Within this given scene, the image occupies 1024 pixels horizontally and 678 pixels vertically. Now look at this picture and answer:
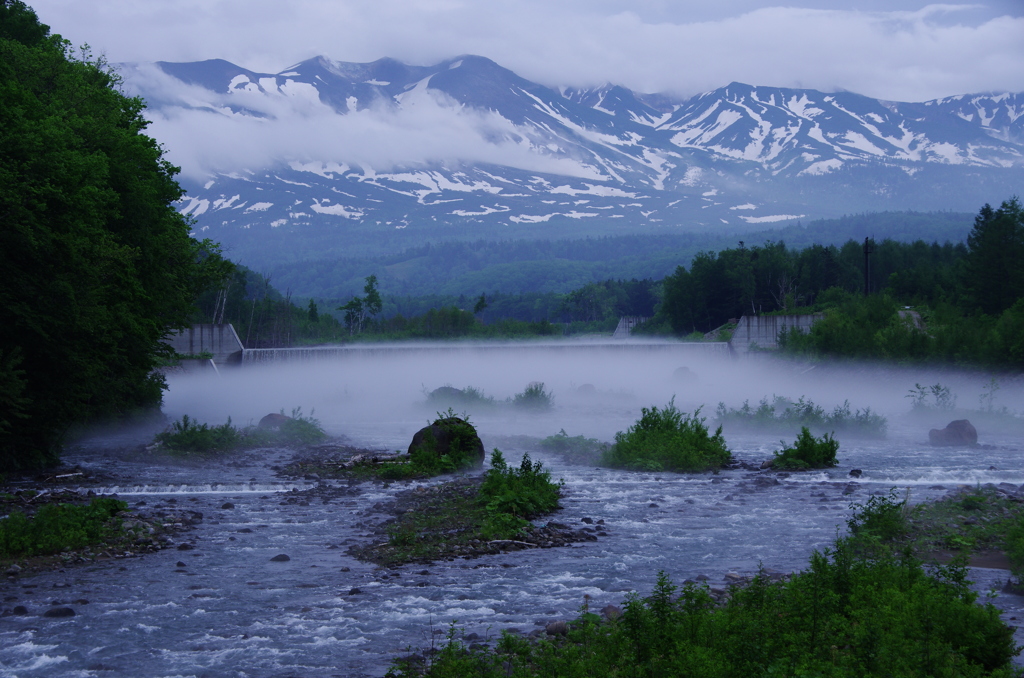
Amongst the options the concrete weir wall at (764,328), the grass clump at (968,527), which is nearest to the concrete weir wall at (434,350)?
the concrete weir wall at (764,328)

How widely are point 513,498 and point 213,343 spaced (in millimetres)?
52927

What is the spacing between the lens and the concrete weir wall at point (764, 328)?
7138 cm

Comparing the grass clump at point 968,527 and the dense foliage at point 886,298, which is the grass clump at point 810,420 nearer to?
the dense foliage at point 886,298

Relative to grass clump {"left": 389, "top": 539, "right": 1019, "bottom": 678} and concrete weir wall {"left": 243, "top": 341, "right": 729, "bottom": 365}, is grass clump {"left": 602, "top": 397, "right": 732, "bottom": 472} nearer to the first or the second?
grass clump {"left": 389, "top": 539, "right": 1019, "bottom": 678}

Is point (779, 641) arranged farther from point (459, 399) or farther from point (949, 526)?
point (459, 399)

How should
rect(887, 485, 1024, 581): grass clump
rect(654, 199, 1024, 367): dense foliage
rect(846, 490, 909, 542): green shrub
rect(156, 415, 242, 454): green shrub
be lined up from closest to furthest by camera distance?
rect(887, 485, 1024, 581): grass clump
rect(846, 490, 909, 542): green shrub
rect(156, 415, 242, 454): green shrub
rect(654, 199, 1024, 367): dense foliage

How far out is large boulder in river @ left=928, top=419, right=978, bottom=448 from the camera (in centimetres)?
3347

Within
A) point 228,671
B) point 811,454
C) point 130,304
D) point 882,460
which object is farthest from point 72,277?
point 882,460

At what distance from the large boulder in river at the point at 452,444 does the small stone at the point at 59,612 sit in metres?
15.0

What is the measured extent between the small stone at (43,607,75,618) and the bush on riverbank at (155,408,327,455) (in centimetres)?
1882

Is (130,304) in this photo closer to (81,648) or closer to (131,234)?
(131,234)

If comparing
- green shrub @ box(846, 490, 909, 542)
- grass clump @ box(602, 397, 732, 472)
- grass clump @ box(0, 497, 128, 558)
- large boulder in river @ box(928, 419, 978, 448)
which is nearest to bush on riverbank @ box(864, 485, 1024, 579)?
green shrub @ box(846, 490, 909, 542)

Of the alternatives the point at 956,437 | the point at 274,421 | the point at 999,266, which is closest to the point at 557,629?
the point at 956,437

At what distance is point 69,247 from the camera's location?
2364cm
